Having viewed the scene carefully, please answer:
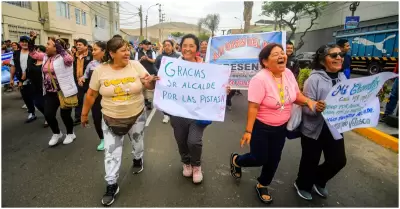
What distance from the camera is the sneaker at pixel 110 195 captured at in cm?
258

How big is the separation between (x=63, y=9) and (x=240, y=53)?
26028 millimetres

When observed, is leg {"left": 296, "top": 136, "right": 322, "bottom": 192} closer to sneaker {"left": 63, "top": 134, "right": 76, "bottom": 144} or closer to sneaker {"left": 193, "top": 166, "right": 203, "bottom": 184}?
sneaker {"left": 193, "top": 166, "right": 203, "bottom": 184}

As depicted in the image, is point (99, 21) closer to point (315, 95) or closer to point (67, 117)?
point (67, 117)

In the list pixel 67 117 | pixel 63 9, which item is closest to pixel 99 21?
pixel 63 9

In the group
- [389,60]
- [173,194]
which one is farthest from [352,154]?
[389,60]

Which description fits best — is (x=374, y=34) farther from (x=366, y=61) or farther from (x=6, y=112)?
(x=6, y=112)

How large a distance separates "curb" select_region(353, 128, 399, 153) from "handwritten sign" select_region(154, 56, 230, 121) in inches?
126

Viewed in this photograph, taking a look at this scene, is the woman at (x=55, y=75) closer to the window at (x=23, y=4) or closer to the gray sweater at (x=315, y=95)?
the gray sweater at (x=315, y=95)

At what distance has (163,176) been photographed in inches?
125

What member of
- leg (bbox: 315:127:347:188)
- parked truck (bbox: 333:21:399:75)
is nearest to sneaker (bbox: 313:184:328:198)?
leg (bbox: 315:127:347:188)

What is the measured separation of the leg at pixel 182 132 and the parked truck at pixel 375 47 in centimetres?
1495

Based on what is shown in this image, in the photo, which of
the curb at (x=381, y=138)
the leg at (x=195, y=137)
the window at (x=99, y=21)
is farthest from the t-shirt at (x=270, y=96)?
the window at (x=99, y=21)

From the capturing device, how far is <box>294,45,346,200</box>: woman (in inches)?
93.3

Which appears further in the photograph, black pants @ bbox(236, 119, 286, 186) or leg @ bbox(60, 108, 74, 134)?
leg @ bbox(60, 108, 74, 134)
